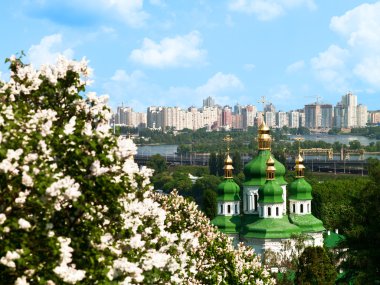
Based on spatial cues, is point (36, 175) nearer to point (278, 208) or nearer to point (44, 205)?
point (44, 205)

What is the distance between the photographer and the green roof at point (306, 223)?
1553 inches

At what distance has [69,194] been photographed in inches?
335

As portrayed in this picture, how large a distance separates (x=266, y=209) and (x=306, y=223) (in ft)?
8.57

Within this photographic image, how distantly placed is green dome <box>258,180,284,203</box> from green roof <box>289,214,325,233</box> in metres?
2.17

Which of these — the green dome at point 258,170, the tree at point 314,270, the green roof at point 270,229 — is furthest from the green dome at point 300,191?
the tree at point 314,270

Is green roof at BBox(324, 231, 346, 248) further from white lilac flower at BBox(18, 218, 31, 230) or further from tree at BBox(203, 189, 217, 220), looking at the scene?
white lilac flower at BBox(18, 218, 31, 230)

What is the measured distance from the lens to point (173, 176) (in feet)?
343

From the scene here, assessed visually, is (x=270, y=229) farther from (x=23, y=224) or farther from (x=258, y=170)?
(x=23, y=224)

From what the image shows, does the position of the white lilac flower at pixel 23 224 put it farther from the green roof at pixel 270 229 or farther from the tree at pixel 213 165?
the tree at pixel 213 165

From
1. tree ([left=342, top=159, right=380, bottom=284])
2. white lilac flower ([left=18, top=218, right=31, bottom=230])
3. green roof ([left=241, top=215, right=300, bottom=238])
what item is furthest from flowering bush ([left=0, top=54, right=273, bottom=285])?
green roof ([left=241, top=215, right=300, bottom=238])

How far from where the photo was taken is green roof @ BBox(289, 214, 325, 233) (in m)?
39.4

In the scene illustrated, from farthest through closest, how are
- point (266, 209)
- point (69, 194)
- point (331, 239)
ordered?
point (331, 239), point (266, 209), point (69, 194)

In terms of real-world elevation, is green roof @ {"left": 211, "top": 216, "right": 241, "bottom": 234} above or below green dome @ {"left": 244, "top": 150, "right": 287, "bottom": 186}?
below

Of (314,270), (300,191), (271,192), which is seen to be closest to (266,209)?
(271,192)
